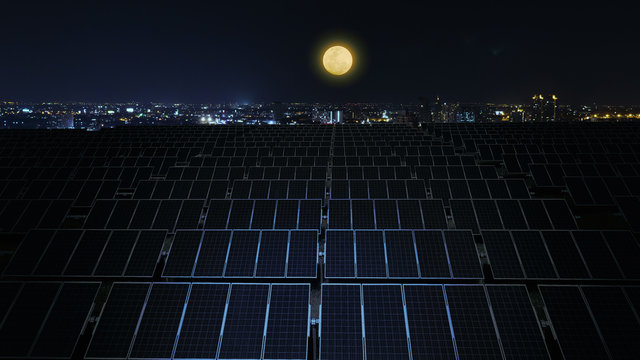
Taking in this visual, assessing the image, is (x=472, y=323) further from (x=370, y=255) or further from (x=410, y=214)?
(x=410, y=214)

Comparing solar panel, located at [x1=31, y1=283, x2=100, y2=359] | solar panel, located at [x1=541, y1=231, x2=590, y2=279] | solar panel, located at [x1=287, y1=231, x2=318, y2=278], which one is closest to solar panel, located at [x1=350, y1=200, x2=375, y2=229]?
solar panel, located at [x1=287, y1=231, x2=318, y2=278]

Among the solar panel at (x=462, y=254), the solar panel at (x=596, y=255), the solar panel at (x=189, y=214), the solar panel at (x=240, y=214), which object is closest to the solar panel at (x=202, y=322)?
the solar panel at (x=240, y=214)

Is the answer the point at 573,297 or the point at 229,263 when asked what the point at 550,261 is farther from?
the point at 229,263

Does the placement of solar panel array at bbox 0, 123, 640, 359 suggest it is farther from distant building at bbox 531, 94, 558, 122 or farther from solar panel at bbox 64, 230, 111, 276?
distant building at bbox 531, 94, 558, 122

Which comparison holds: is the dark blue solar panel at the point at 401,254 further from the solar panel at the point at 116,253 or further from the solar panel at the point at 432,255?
the solar panel at the point at 116,253

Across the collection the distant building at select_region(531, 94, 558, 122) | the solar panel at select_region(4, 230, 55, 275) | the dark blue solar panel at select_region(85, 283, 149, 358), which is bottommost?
the dark blue solar panel at select_region(85, 283, 149, 358)

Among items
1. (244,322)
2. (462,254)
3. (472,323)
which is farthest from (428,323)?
(244,322)
